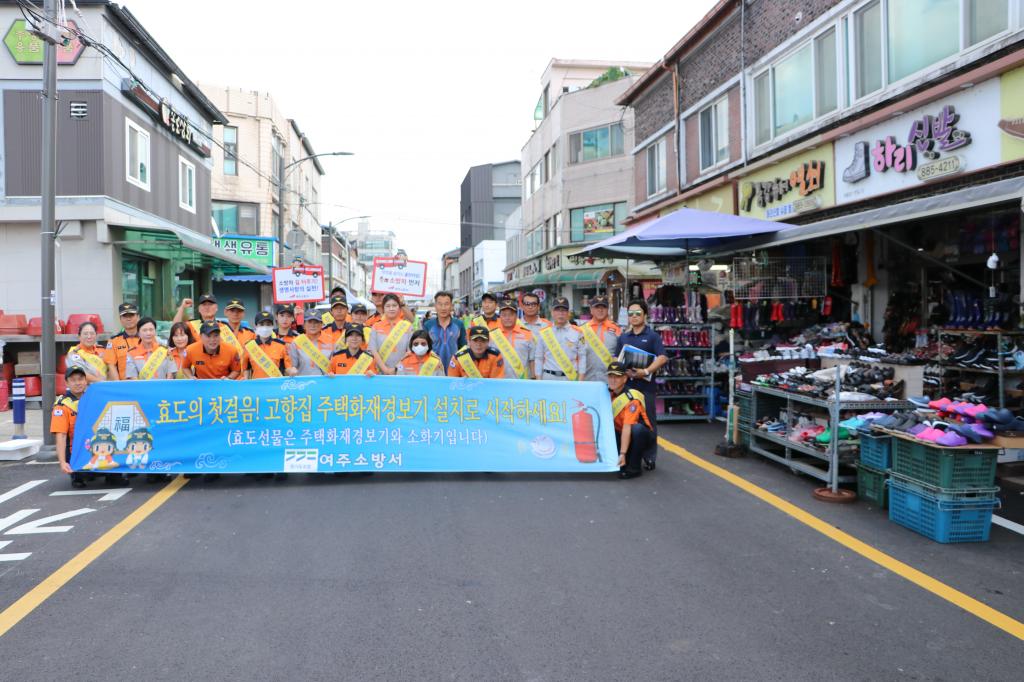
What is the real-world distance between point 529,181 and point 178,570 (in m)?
42.4

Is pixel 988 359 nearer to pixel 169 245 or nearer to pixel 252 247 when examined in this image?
pixel 169 245

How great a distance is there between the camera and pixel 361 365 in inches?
323

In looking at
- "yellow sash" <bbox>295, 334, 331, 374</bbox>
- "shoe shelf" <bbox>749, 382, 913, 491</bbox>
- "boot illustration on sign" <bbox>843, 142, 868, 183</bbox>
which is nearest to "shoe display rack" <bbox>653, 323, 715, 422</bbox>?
"shoe shelf" <bbox>749, 382, 913, 491</bbox>

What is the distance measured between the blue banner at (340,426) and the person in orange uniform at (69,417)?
4.8 inches

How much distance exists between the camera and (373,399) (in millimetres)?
7723

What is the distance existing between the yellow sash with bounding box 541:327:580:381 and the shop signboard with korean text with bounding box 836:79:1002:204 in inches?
212

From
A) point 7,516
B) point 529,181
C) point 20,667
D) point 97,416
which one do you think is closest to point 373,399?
point 97,416

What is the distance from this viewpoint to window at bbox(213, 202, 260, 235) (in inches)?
1502

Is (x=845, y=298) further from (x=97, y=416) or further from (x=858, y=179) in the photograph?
(x=97, y=416)

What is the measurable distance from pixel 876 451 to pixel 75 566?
6.33 m

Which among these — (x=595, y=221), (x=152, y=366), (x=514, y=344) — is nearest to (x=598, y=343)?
(x=514, y=344)

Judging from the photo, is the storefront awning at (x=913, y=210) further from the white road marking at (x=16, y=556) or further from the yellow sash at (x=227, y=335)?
the white road marking at (x=16, y=556)

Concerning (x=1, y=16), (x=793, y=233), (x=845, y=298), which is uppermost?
(x=1, y=16)

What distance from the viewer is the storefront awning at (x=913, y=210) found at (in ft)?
22.6
